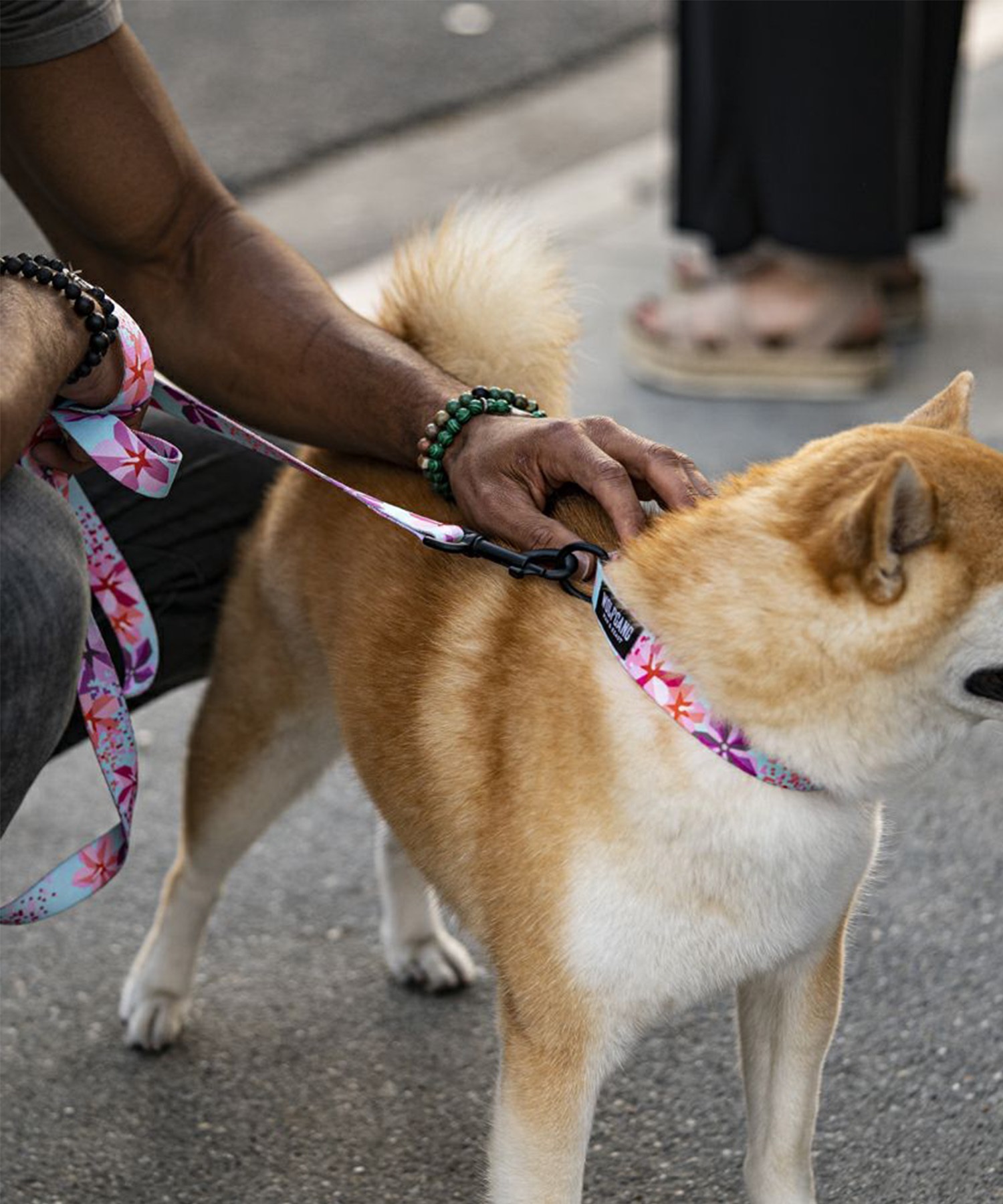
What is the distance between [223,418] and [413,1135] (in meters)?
0.92

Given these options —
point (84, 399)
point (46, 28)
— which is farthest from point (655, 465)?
point (46, 28)

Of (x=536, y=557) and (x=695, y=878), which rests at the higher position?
(x=536, y=557)

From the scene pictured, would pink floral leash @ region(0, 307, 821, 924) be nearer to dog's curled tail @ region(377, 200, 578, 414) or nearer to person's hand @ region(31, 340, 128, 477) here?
person's hand @ region(31, 340, 128, 477)

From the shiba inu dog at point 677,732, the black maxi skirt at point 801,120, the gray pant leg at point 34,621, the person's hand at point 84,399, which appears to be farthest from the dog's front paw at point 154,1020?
the black maxi skirt at point 801,120

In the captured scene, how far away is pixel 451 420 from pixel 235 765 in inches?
22.3

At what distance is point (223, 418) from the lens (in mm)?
1893

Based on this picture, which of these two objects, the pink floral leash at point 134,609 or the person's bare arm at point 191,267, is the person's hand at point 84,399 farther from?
the person's bare arm at point 191,267

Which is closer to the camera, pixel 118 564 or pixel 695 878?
pixel 695 878

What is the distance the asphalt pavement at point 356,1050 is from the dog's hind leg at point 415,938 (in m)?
0.03

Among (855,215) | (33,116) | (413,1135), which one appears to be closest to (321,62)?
(855,215)

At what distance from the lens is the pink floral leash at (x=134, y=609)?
5.22 ft

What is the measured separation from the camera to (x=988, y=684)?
1.52 m

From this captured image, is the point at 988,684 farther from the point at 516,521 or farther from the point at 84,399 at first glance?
the point at 84,399

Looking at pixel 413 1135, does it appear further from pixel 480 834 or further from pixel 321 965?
pixel 480 834
